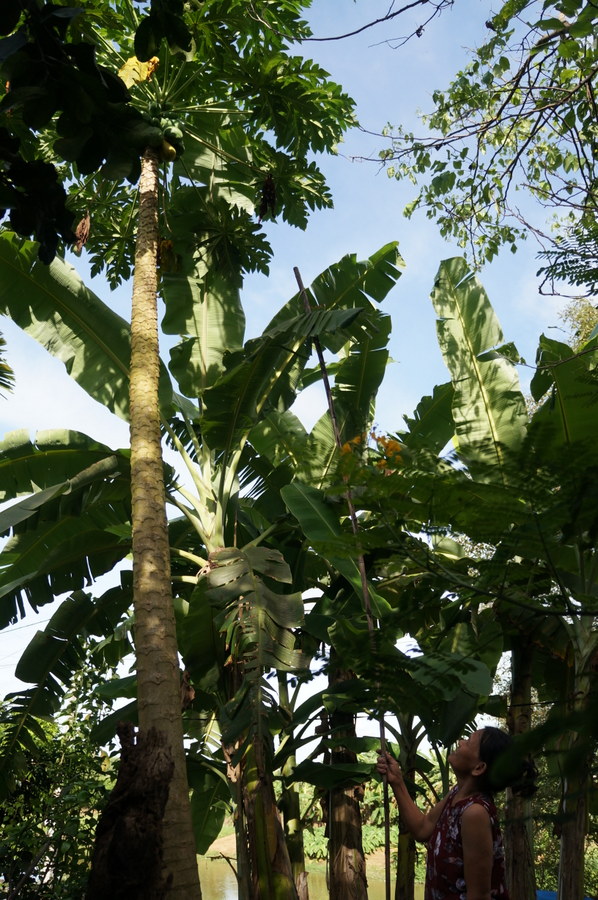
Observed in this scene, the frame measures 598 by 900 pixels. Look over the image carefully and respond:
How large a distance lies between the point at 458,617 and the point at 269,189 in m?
3.98

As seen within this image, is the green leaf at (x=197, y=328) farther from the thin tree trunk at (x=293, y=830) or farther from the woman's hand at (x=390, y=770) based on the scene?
the woman's hand at (x=390, y=770)

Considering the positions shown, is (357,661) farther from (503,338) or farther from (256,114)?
(256,114)

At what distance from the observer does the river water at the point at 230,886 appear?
15.3m

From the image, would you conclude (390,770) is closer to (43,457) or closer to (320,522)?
(320,522)

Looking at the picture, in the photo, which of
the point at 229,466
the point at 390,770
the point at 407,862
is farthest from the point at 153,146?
the point at 407,862

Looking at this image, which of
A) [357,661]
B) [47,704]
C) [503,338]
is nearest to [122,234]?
[503,338]

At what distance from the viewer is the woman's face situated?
2873mm

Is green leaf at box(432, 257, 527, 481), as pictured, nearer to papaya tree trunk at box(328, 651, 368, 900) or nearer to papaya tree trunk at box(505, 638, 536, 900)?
papaya tree trunk at box(505, 638, 536, 900)

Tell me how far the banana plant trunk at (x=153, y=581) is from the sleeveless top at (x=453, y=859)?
1387 mm

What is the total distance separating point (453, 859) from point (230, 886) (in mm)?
16471

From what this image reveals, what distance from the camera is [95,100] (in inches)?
101

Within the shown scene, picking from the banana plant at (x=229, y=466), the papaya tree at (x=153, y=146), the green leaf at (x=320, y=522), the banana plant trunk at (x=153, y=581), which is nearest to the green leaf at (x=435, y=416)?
the banana plant at (x=229, y=466)

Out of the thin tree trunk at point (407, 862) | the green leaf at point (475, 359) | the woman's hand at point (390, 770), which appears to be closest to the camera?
the woman's hand at point (390, 770)

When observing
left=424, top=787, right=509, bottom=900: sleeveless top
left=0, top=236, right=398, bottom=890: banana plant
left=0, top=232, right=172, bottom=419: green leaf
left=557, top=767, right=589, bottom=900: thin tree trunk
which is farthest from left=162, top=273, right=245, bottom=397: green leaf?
left=424, top=787, right=509, bottom=900: sleeveless top
